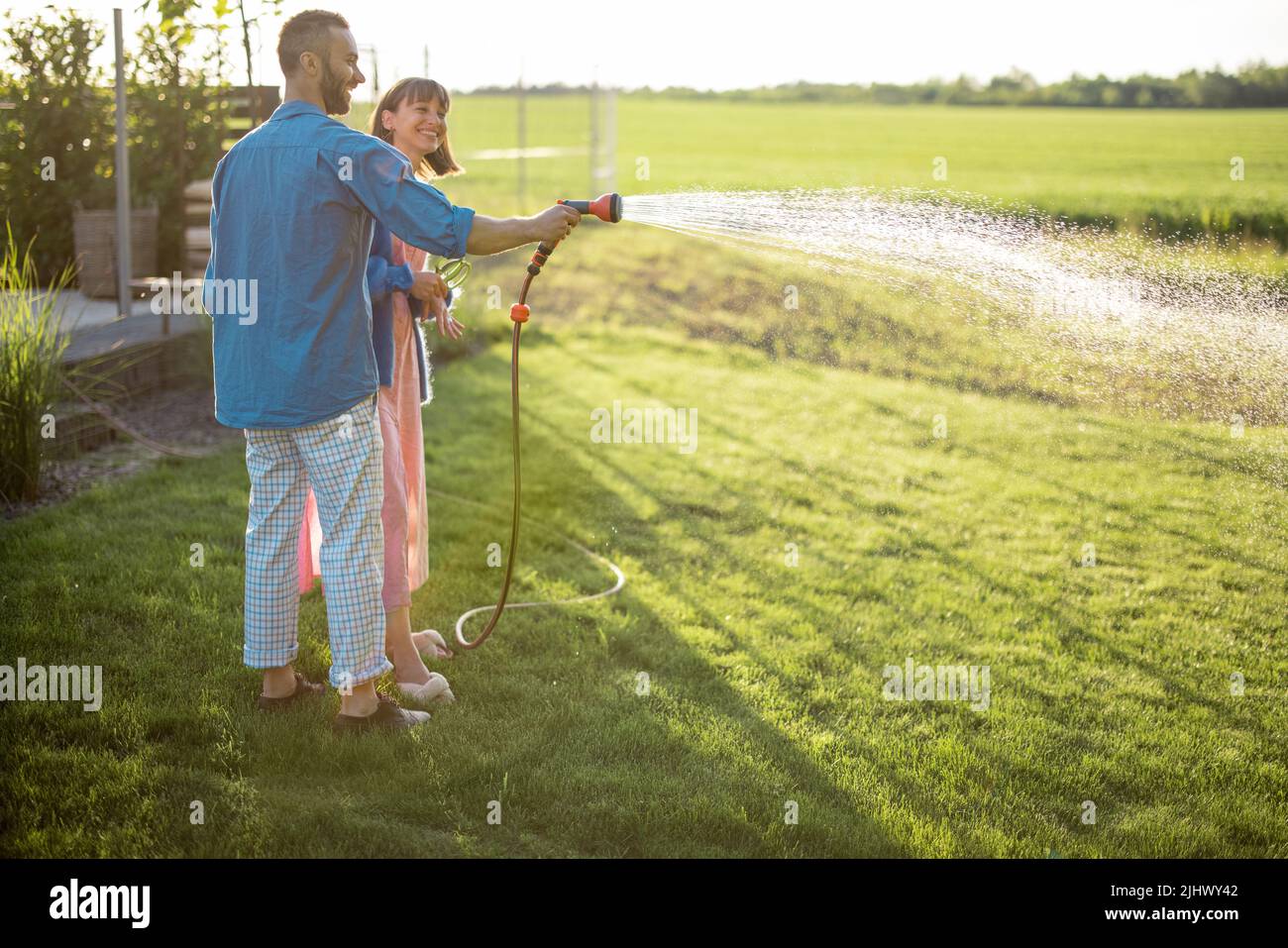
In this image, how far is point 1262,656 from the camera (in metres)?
4.42

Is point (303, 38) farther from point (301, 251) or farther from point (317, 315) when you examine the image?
point (317, 315)

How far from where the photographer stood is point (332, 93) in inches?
129

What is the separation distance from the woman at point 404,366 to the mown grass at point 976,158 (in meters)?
3.77

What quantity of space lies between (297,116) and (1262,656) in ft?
14.0

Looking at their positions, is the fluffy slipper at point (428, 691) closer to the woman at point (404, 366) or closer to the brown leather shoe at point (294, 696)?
the woman at point (404, 366)

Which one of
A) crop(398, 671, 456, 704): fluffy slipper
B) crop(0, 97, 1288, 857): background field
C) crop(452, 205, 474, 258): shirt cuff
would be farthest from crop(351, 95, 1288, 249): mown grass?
crop(398, 671, 456, 704): fluffy slipper

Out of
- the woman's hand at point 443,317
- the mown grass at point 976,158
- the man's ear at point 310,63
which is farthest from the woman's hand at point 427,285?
the mown grass at point 976,158

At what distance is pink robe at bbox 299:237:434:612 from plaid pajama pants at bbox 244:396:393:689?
25cm

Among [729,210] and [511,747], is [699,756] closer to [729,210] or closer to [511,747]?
[511,747]

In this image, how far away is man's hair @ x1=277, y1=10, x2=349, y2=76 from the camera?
10.5 ft

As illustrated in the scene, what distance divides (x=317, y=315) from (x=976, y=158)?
104 ft

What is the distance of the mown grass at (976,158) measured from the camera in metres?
15.1

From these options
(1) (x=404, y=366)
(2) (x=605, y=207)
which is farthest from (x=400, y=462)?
(2) (x=605, y=207)
